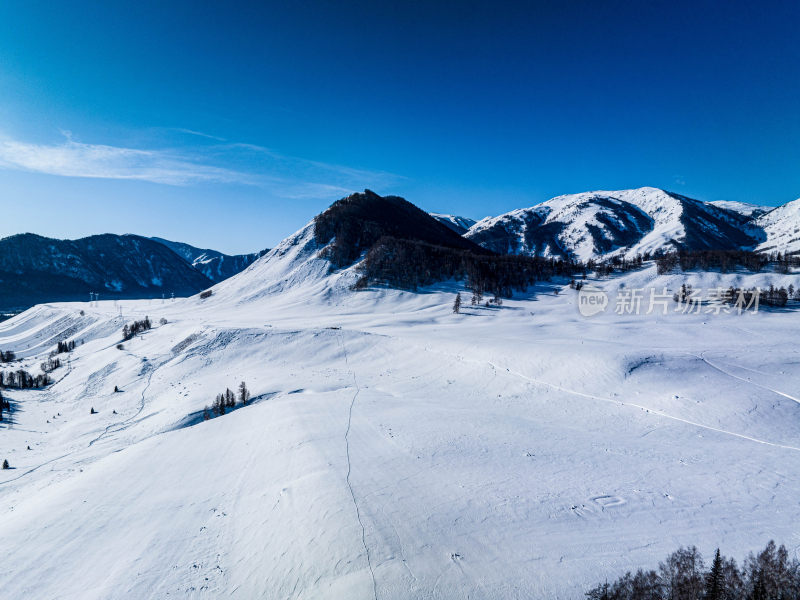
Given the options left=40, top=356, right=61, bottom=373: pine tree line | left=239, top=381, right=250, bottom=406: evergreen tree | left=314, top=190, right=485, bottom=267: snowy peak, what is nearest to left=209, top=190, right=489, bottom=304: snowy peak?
left=314, top=190, right=485, bottom=267: snowy peak

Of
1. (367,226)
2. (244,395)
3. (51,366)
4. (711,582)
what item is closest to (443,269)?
(367,226)

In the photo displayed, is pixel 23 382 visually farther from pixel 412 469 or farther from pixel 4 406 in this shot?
pixel 412 469

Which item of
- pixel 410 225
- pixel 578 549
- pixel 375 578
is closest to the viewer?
pixel 375 578

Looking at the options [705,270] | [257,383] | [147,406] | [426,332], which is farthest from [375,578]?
[705,270]

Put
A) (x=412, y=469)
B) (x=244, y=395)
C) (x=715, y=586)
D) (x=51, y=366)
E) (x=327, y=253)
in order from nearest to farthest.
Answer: (x=715, y=586) → (x=412, y=469) → (x=244, y=395) → (x=51, y=366) → (x=327, y=253)

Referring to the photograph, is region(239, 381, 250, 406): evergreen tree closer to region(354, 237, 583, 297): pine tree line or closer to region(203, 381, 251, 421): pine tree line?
region(203, 381, 251, 421): pine tree line

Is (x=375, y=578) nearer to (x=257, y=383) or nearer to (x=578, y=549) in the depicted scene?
(x=578, y=549)
